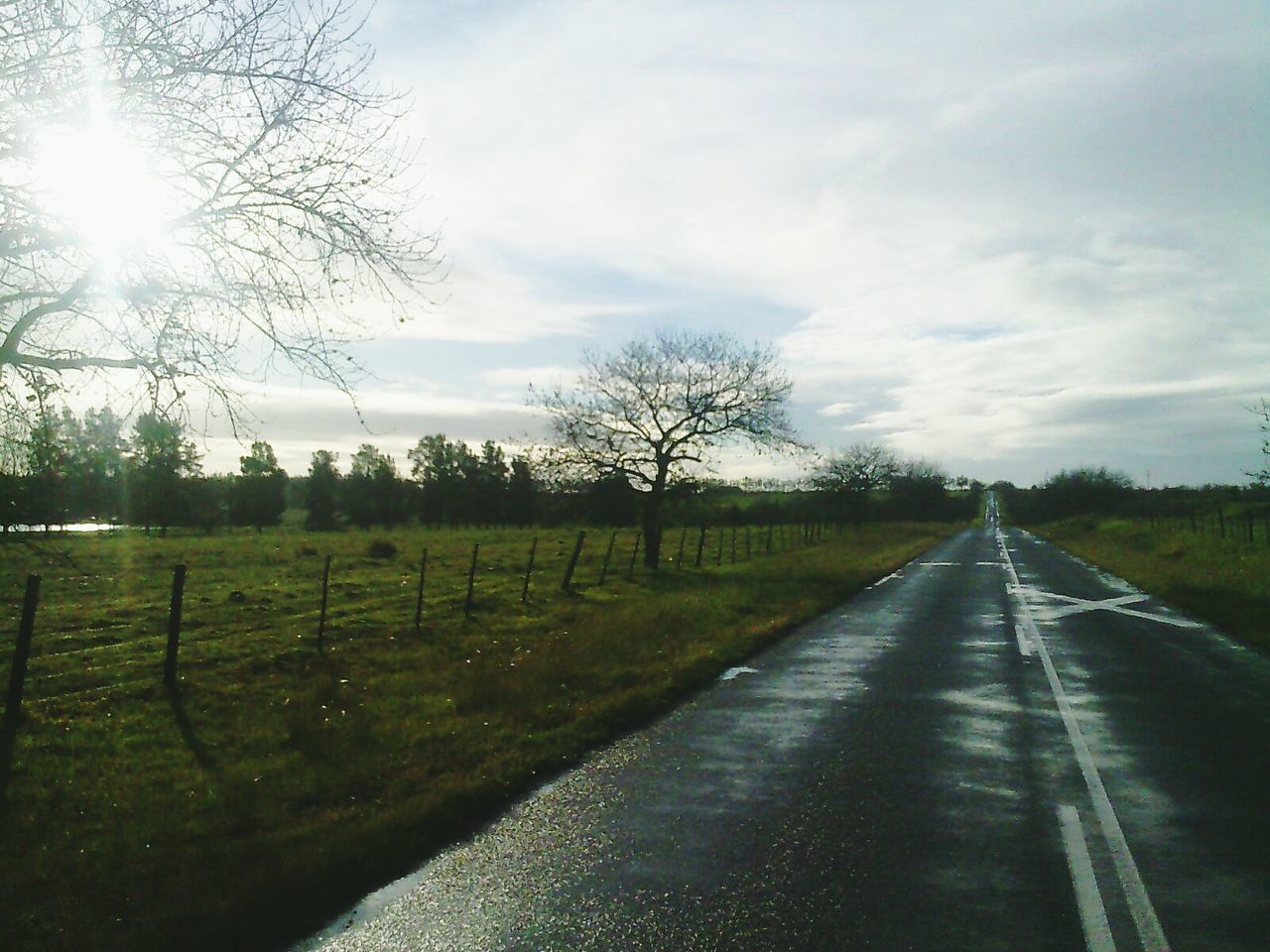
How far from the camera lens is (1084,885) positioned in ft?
17.7

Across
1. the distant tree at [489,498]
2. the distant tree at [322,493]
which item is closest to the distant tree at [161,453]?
the distant tree at [322,493]

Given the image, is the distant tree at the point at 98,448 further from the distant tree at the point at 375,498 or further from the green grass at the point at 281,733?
the distant tree at the point at 375,498

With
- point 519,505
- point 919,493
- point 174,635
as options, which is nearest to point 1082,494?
point 919,493

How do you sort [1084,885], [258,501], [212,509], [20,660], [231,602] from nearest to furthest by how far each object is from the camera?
[1084,885] → [20,660] → [231,602] → [212,509] → [258,501]

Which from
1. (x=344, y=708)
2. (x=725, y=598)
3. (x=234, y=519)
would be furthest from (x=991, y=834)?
(x=234, y=519)

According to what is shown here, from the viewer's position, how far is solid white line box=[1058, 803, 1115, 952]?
467 centimetres

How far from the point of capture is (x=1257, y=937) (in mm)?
4652

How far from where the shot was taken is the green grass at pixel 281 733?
Result: 5.39 m

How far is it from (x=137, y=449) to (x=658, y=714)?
598 centimetres

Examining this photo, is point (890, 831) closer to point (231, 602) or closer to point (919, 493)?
point (231, 602)

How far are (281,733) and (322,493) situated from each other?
303ft

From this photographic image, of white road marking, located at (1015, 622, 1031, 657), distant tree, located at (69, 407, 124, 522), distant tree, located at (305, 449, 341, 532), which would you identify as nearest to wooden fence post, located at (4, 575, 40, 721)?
distant tree, located at (69, 407, 124, 522)

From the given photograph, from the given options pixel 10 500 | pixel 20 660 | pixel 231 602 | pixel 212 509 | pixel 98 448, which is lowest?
pixel 231 602

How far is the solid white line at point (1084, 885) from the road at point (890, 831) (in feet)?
0.06
